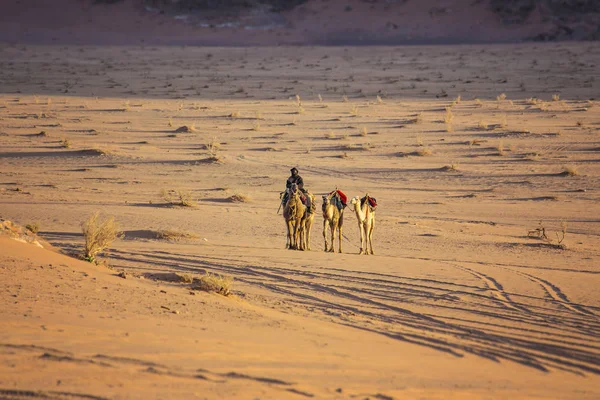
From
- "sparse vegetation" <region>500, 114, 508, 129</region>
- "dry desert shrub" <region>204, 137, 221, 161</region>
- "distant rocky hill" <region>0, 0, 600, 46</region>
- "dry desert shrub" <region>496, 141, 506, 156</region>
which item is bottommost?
"dry desert shrub" <region>204, 137, 221, 161</region>

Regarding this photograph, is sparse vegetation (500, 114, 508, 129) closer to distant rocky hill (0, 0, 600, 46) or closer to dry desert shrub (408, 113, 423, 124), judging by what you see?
dry desert shrub (408, 113, 423, 124)

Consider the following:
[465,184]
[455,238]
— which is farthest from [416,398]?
[465,184]

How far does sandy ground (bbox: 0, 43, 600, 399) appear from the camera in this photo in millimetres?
7016

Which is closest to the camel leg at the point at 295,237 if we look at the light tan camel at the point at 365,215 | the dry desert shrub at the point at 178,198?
the light tan camel at the point at 365,215

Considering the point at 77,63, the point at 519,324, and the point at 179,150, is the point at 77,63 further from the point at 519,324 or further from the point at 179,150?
the point at 519,324

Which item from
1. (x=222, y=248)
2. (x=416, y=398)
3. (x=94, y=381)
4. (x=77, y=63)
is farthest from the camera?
(x=77, y=63)

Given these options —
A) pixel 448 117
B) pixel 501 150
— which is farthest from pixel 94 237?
pixel 448 117

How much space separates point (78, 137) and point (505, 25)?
213 feet

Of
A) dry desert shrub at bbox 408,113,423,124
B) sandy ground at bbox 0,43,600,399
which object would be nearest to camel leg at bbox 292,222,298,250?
sandy ground at bbox 0,43,600,399

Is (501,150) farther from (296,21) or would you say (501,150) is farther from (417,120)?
(296,21)

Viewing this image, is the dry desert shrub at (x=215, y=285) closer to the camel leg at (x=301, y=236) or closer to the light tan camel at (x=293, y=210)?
the light tan camel at (x=293, y=210)

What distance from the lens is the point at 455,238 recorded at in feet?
51.2

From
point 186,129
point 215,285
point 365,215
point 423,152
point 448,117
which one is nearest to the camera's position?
point 215,285

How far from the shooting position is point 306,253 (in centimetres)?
1373
